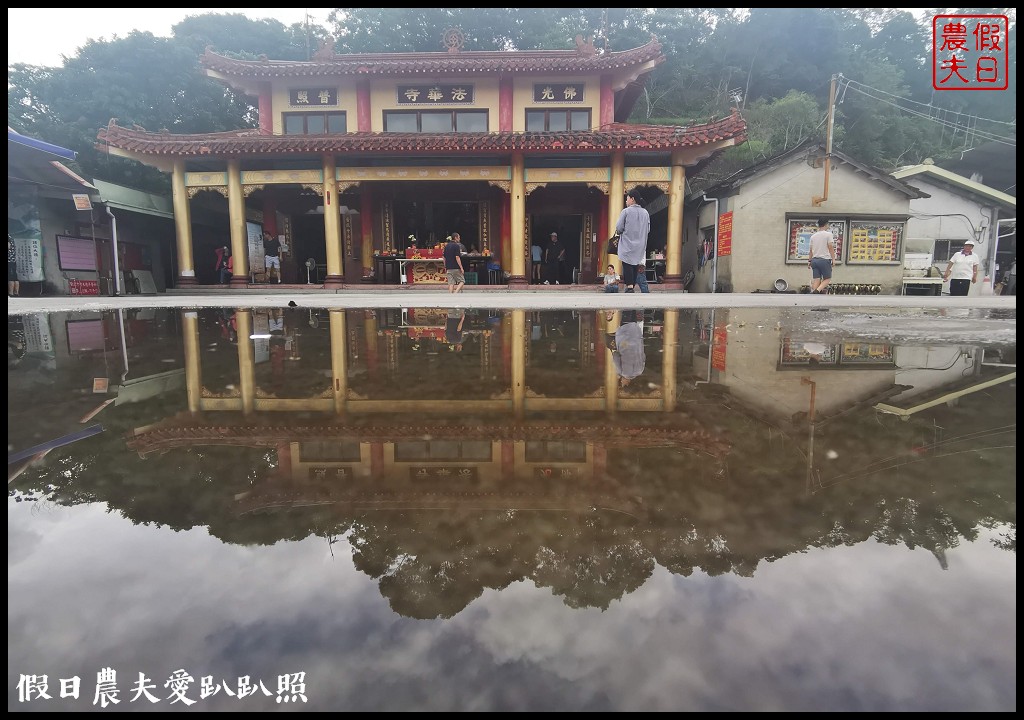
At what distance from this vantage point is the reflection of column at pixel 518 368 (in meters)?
2.11

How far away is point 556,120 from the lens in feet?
52.6

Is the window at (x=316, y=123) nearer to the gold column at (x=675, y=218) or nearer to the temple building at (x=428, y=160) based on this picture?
the temple building at (x=428, y=160)

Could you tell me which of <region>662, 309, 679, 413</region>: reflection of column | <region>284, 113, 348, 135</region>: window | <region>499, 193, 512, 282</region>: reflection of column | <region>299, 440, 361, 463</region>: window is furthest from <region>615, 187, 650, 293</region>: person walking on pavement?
<region>284, 113, 348, 135</region>: window

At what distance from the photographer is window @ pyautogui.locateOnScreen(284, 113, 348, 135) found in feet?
53.2

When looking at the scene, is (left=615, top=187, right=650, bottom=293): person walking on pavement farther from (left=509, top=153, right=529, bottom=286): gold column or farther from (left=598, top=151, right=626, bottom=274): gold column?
(left=509, top=153, right=529, bottom=286): gold column

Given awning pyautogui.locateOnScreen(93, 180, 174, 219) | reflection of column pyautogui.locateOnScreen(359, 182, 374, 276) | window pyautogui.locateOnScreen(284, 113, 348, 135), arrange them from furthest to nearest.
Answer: window pyautogui.locateOnScreen(284, 113, 348, 135), reflection of column pyautogui.locateOnScreen(359, 182, 374, 276), awning pyautogui.locateOnScreen(93, 180, 174, 219)

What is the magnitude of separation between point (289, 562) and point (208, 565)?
0.13 m

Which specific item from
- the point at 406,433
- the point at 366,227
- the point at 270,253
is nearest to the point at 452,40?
the point at 366,227

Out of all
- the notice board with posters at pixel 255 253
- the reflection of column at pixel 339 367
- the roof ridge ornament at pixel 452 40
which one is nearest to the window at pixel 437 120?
the roof ridge ornament at pixel 452 40

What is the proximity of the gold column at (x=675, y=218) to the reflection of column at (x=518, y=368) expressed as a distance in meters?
10.2

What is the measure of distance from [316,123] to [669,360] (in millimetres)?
16336

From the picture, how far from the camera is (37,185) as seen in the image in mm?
14078

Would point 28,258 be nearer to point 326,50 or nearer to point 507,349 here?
point 326,50

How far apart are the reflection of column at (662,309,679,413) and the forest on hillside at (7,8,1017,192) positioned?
20.1 m
